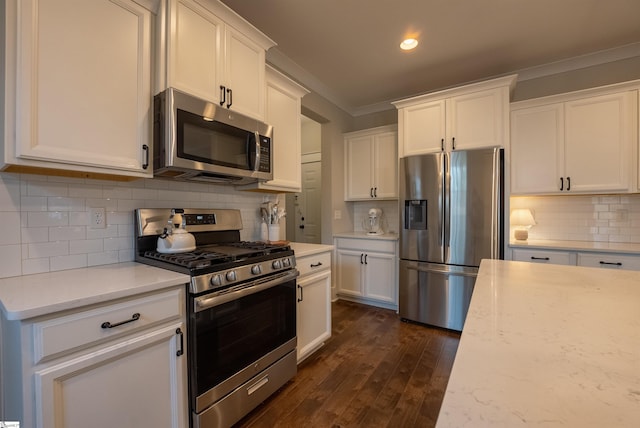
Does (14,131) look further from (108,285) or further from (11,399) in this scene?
(11,399)

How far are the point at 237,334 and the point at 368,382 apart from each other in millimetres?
1057

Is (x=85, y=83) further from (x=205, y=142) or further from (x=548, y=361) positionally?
(x=548, y=361)

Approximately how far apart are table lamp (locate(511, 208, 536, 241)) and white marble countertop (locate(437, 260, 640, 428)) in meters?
2.04

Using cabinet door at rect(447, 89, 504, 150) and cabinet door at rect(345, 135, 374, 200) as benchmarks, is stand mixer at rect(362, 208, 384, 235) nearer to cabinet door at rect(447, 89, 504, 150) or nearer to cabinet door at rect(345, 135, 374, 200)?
cabinet door at rect(345, 135, 374, 200)

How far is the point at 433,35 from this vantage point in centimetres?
246

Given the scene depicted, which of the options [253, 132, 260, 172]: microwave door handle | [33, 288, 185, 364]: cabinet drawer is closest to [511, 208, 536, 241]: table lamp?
[253, 132, 260, 172]: microwave door handle

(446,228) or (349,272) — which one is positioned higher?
(446,228)

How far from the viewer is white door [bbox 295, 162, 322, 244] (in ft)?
15.0

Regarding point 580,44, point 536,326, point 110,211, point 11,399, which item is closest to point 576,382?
point 536,326

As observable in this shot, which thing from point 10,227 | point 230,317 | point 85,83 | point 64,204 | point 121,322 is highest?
point 85,83

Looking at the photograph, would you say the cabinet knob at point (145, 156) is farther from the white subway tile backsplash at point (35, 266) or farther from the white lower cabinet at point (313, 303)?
the white lower cabinet at point (313, 303)

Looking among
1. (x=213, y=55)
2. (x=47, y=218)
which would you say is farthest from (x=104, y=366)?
(x=213, y=55)

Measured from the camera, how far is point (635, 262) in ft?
7.38

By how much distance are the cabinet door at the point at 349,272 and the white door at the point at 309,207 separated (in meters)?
0.84
